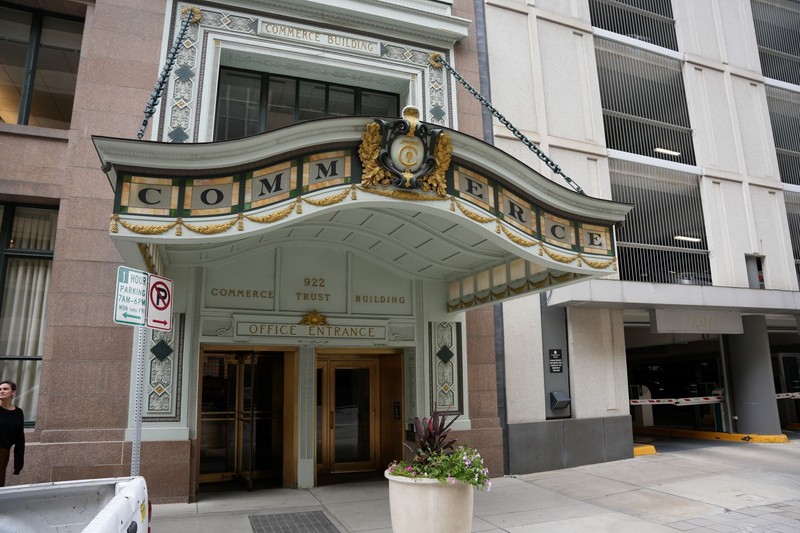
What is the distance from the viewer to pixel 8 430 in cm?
686

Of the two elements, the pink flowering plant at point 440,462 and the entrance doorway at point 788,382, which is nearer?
the pink flowering plant at point 440,462

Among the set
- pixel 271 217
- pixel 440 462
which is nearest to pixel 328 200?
pixel 271 217

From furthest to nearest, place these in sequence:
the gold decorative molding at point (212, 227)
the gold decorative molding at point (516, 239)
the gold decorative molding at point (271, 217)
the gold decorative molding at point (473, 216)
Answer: the gold decorative molding at point (516, 239) < the gold decorative molding at point (473, 216) < the gold decorative molding at point (271, 217) < the gold decorative molding at point (212, 227)

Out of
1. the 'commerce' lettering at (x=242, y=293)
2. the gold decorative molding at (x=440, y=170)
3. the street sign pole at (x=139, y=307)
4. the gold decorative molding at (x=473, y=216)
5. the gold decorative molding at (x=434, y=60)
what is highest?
the gold decorative molding at (x=434, y=60)

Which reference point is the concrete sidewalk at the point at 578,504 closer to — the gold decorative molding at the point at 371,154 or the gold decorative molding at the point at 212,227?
the gold decorative molding at the point at 212,227

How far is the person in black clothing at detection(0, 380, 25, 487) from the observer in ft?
22.4

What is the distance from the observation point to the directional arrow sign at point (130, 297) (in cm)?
516

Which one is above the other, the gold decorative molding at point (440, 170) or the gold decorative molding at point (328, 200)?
the gold decorative molding at point (440, 170)

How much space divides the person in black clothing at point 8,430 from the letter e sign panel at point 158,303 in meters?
2.57

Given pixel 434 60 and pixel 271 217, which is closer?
pixel 271 217

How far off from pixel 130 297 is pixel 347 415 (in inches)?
275

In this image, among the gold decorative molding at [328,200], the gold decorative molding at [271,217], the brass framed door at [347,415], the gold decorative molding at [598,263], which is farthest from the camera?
the brass framed door at [347,415]

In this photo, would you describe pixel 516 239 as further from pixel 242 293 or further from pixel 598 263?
pixel 242 293

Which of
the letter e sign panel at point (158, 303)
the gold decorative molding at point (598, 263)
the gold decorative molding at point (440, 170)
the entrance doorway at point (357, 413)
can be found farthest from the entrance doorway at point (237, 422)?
the gold decorative molding at point (598, 263)
